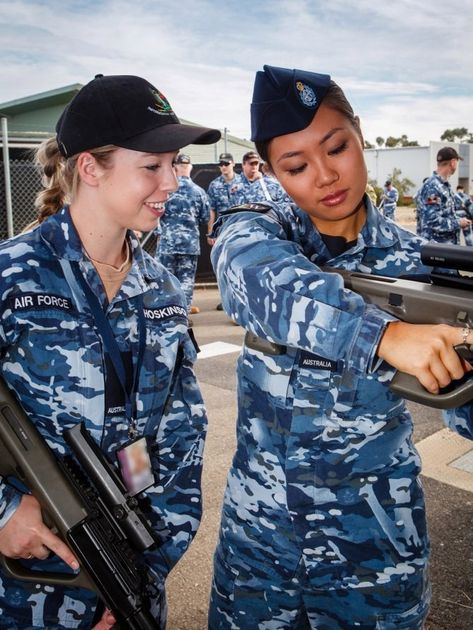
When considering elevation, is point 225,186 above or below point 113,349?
above

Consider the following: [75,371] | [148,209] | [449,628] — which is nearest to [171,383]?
[75,371]

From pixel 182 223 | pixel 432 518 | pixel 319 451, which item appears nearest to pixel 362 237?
pixel 319 451

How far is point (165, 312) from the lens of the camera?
1674mm

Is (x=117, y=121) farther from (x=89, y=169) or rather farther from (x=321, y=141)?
(x=321, y=141)

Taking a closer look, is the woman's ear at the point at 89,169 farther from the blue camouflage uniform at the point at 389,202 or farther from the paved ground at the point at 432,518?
the blue camouflage uniform at the point at 389,202

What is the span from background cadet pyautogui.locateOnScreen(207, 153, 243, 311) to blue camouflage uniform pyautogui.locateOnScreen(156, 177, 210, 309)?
123 cm

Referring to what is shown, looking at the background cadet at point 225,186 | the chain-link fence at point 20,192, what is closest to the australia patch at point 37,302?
the chain-link fence at point 20,192

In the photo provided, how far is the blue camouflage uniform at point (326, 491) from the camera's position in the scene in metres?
1.43

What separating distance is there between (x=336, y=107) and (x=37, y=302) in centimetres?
86

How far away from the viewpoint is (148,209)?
5.30ft

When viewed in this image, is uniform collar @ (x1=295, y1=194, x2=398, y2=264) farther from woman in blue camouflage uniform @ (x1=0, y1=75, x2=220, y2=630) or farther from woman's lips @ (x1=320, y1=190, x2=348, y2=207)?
woman in blue camouflage uniform @ (x1=0, y1=75, x2=220, y2=630)

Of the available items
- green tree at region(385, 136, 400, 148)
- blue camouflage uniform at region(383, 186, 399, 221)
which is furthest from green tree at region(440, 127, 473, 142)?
blue camouflage uniform at region(383, 186, 399, 221)

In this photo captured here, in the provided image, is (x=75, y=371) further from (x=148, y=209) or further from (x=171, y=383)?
(x=148, y=209)

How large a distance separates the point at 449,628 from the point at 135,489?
1.68 metres
